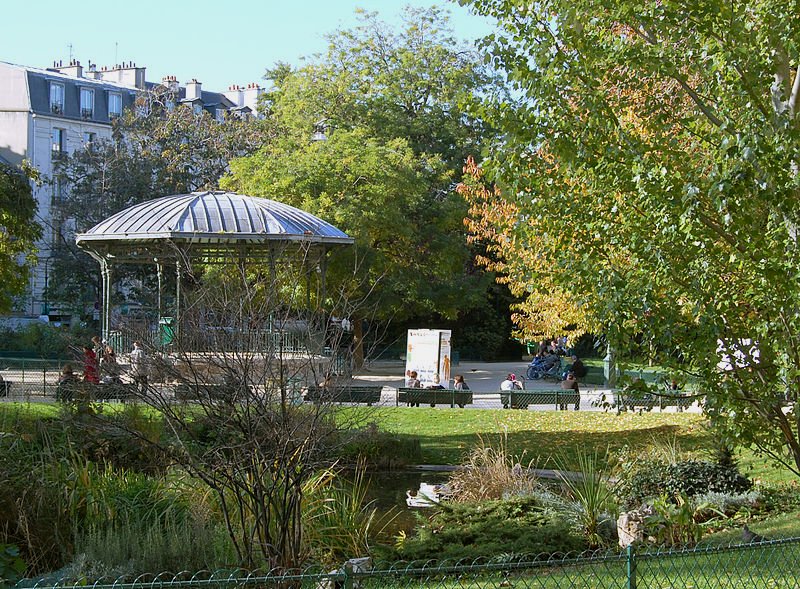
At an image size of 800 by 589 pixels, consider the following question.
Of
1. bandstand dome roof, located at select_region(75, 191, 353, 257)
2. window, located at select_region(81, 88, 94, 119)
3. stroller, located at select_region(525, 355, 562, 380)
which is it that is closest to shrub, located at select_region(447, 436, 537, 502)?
bandstand dome roof, located at select_region(75, 191, 353, 257)

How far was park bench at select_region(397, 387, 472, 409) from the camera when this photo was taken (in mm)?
22953

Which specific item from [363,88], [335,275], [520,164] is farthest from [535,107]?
[363,88]

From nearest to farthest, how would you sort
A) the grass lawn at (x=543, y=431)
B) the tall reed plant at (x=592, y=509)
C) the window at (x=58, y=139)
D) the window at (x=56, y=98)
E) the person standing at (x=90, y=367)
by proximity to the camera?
the tall reed plant at (x=592, y=509) → the person standing at (x=90, y=367) → the grass lawn at (x=543, y=431) → the window at (x=58, y=139) → the window at (x=56, y=98)

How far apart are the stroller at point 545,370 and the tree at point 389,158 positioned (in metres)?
3.69

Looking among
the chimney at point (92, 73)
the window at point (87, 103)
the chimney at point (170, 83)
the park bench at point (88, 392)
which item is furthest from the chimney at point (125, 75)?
the park bench at point (88, 392)

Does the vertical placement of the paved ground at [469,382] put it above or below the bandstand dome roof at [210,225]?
below

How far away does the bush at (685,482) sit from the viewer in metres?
12.3

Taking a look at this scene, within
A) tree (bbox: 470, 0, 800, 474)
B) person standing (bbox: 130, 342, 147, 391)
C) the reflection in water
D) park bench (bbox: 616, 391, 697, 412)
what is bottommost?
the reflection in water

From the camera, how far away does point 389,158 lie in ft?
108

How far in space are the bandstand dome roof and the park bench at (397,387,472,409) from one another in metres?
3.89

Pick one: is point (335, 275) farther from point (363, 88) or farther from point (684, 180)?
point (684, 180)

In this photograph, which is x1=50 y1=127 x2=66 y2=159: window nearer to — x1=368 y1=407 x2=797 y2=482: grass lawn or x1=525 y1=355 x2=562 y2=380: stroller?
x1=525 y1=355 x2=562 y2=380: stroller

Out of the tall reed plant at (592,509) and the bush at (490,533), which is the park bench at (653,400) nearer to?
the tall reed plant at (592,509)

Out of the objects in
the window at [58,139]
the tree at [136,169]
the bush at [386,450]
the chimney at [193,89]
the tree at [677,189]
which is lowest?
the bush at [386,450]
